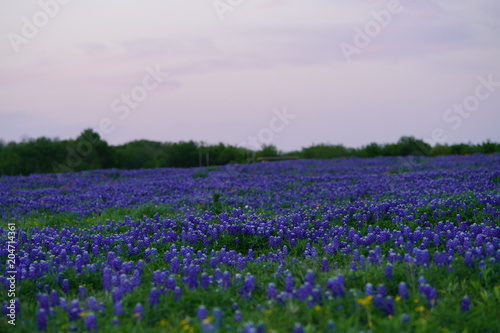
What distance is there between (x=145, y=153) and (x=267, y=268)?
34977 millimetres

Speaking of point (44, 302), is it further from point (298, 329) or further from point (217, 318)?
point (298, 329)

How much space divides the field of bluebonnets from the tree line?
76.1 ft

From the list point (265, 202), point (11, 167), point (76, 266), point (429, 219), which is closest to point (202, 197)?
point (265, 202)

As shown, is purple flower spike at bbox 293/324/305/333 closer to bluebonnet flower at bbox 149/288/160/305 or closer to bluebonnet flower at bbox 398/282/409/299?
bluebonnet flower at bbox 398/282/409/299

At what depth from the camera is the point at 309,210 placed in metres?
10.6

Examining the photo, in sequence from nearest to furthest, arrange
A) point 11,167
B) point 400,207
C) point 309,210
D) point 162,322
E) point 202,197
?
1. point 162,322
2. point 400,207
3. point 309,210
4. point 202,197
5. point 11,167

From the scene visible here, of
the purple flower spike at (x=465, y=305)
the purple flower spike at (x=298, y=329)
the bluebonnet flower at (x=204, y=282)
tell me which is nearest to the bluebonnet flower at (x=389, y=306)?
the purple flower spike at (x=465, y=305)

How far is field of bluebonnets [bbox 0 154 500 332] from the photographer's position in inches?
175

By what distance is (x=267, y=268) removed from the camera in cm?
648

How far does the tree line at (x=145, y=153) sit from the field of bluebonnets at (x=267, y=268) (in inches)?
913

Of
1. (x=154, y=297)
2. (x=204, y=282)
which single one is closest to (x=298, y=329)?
(x=154, y=297)

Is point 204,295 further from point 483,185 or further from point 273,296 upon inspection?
point 483,185

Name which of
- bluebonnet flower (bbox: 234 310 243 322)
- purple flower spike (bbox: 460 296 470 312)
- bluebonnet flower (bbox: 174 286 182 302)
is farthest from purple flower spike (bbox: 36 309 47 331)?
purple flower spike (bbox: 460 296 470 312)

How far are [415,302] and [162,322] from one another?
2.18 m
